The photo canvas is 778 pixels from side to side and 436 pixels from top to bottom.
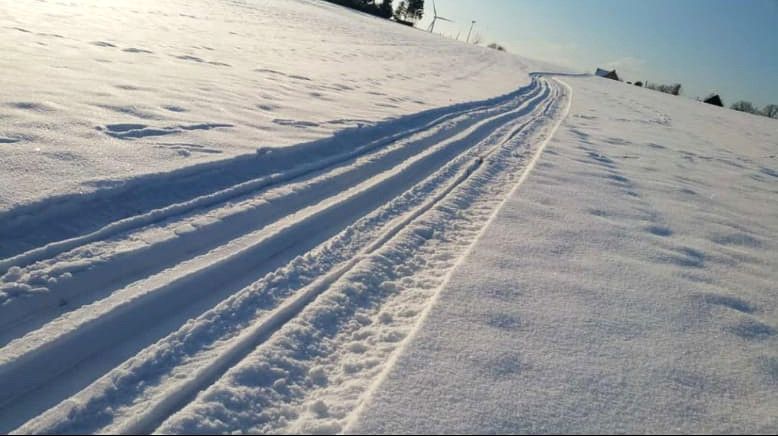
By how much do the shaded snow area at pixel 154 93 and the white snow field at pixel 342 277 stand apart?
1.8 inches

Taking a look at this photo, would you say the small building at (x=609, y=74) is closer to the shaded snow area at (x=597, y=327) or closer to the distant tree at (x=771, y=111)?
the distant tree at (x=771, y=111)

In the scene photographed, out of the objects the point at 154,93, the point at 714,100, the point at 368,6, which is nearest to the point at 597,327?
the point at 154,93

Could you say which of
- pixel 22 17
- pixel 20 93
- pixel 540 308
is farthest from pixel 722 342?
pixel 22 17

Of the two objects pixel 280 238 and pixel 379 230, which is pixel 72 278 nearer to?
pixel 280 238

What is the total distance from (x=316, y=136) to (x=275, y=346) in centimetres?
317

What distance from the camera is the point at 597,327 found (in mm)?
2480

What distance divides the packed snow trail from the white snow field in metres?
0.01

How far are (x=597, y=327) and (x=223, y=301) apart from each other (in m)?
1.89

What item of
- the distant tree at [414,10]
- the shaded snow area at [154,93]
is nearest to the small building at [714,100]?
the shaded snow area at [154,93]

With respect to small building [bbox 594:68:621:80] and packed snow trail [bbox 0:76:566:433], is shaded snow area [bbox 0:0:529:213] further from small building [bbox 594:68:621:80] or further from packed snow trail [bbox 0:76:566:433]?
small building [bbox 594:68:621:80]

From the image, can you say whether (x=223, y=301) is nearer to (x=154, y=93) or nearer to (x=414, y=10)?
(x=154, y=93)

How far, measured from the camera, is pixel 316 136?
16.2 ft

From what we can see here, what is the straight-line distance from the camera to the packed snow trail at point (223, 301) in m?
1.81

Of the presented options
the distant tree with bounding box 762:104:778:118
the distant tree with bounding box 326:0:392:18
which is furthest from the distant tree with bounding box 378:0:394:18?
the distant tree with bounding box 762:104:778:118
